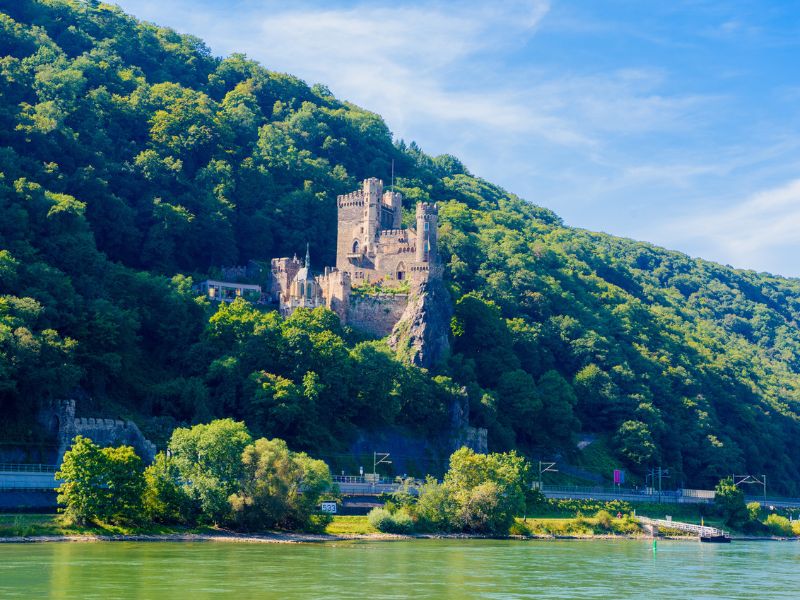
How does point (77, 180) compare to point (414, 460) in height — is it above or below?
above

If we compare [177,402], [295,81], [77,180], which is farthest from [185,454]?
[295,81]

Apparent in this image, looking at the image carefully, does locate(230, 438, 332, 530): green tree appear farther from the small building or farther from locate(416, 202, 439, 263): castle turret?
locate(416, 202, 439, 263): castle turret

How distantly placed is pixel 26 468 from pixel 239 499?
44.7ft

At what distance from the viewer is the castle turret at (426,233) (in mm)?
113000

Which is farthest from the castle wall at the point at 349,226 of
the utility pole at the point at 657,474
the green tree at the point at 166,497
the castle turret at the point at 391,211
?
the green tree at the point at 166,497

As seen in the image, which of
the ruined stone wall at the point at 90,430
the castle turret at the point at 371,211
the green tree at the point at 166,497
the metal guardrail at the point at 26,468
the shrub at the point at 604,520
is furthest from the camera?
the castle turret at the point at 371,211

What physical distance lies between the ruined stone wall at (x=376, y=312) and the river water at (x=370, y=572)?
127ft

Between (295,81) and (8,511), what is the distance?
116 m

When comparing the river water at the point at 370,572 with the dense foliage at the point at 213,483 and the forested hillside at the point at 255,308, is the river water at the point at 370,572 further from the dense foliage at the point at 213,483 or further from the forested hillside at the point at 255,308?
the forested hillside at the point at 255,308

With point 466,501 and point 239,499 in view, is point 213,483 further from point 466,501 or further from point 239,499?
point 466,501

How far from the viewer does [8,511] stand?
211 ft

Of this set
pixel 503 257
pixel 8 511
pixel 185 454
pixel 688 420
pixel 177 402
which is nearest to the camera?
pixel 8 511

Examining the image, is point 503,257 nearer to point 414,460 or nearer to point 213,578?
point 414,460

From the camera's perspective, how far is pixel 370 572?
54.2 meters
